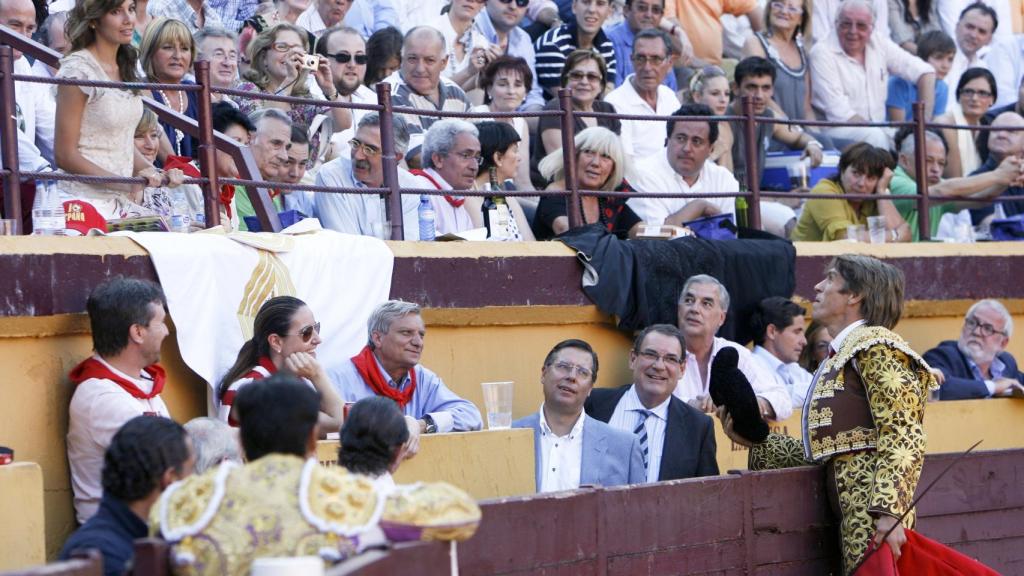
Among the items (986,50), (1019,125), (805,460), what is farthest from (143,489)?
(986,50)

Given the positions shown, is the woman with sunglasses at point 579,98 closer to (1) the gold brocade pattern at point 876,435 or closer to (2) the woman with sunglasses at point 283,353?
(1) the gold brocade pattern at point 876,435

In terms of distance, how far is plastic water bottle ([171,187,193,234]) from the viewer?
303 inches

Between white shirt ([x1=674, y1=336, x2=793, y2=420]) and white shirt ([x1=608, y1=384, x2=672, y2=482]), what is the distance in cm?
60

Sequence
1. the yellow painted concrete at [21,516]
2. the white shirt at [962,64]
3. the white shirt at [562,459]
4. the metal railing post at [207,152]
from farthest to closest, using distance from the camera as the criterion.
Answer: the white shirt at [962,64] < the white shirt at [562,459] < the metal railing post at [207,152] < the yellow painted concrete at [21,516]

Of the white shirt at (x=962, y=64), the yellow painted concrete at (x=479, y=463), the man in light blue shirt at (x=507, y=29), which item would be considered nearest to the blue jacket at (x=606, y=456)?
the yellow painted concrete at (x=479, y=463)

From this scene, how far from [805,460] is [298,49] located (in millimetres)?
3222

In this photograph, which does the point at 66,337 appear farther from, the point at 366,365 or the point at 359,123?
the point at 359,123

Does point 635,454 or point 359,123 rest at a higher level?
point 359,123

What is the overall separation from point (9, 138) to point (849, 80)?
7367mm

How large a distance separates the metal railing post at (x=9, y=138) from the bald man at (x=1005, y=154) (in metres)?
6.89

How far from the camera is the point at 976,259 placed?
1133 centimetres

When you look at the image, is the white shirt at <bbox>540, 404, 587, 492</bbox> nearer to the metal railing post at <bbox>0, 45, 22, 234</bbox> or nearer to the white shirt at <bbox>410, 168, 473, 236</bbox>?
the white shirt at <bbox>410, 168, 473, 236</bbox>

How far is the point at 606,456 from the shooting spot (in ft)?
25.9

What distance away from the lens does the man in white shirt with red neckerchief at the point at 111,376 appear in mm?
6512
